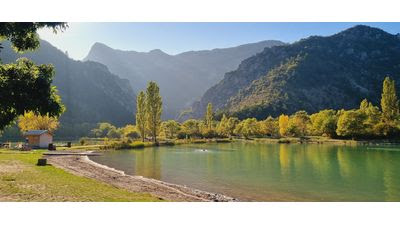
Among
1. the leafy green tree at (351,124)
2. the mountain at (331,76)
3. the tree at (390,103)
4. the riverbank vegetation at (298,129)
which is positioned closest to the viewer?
the riverbank vegetation at (298,129)

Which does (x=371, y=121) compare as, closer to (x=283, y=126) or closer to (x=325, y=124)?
(x=325, y=124)

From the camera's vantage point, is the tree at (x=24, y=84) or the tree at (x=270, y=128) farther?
the tree at (x=270, y=128)

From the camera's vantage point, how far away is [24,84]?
41.2 ft

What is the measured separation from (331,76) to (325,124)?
9903 centimetres

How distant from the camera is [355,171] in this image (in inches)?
1127

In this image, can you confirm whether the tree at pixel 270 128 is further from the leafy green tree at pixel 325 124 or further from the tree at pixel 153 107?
the tree at pixel 153 107

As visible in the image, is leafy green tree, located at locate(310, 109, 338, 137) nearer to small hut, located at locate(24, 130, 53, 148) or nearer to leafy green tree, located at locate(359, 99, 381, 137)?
leafy green tree, located at locate(359, 99, 381, 137)

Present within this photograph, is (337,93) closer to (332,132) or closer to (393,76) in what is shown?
(393,76)

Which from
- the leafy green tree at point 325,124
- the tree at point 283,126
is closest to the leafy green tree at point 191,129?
the tree at point 283,126

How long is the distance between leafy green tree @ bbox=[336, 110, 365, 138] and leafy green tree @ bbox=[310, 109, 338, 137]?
5.15 meters

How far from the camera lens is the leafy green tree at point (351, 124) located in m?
79.4

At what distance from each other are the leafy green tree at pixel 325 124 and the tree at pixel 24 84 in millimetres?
82095
